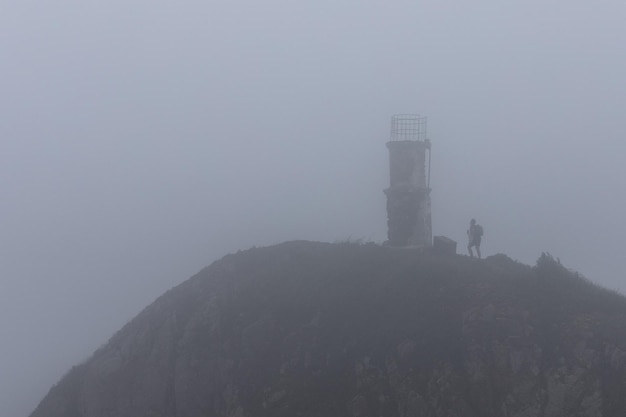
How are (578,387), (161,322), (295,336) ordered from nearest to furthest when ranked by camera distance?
(578,387), (295,336), (161,322)

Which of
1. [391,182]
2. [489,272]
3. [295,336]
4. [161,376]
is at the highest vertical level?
[391,182]

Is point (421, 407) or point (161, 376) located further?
point (161, 376)

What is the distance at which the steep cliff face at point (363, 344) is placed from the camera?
960 inches

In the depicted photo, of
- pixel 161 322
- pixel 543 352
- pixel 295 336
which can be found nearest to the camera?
pixel 543 352

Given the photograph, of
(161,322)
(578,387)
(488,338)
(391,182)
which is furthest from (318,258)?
(578,387)

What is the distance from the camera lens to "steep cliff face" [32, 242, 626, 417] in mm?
24391

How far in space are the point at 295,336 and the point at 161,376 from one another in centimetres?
624

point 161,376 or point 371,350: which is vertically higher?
point 371,350

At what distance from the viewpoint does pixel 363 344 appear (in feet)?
92.5

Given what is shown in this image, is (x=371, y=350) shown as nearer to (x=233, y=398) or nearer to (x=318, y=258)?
(x=233, y=398)

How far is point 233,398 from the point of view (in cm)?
2886

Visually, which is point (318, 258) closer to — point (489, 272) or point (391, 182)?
point (391, 182)

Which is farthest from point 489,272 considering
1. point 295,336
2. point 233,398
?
point 233,398

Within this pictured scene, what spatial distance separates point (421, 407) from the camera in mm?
25047
